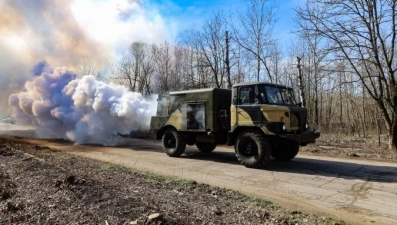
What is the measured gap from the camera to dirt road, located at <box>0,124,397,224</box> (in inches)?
247

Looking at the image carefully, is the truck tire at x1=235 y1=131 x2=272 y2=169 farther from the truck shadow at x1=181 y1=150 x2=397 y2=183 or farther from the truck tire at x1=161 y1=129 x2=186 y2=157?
the truck tire at x1=161 y1=129 x2=186 y2=157

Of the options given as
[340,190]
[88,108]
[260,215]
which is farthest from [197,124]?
[88,108]

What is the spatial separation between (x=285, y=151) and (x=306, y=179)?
279 cm

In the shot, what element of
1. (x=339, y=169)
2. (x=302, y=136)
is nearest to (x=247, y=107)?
(x=302, y=136)

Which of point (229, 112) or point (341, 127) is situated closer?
point (229, 112)

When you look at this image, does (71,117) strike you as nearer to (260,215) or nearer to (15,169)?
(15,169)

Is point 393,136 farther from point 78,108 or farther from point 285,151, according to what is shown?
point 78,108

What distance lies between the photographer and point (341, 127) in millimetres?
27766

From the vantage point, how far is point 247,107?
10.3 metres

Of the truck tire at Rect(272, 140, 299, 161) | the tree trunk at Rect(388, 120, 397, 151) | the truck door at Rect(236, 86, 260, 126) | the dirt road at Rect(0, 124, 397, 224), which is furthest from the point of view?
the tree trunk at Rect(388, 120, 397, 151)

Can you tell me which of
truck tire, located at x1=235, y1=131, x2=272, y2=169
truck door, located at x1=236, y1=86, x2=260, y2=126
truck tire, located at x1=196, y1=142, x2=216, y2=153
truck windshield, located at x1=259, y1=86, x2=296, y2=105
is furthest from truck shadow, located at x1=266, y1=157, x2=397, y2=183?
truck tire, located at x1=196, y1=142, x2=216, y2=153

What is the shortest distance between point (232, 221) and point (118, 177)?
169 inches

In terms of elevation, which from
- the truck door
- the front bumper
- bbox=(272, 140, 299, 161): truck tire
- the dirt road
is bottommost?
the dirt road

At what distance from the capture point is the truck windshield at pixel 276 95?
1019 cm
